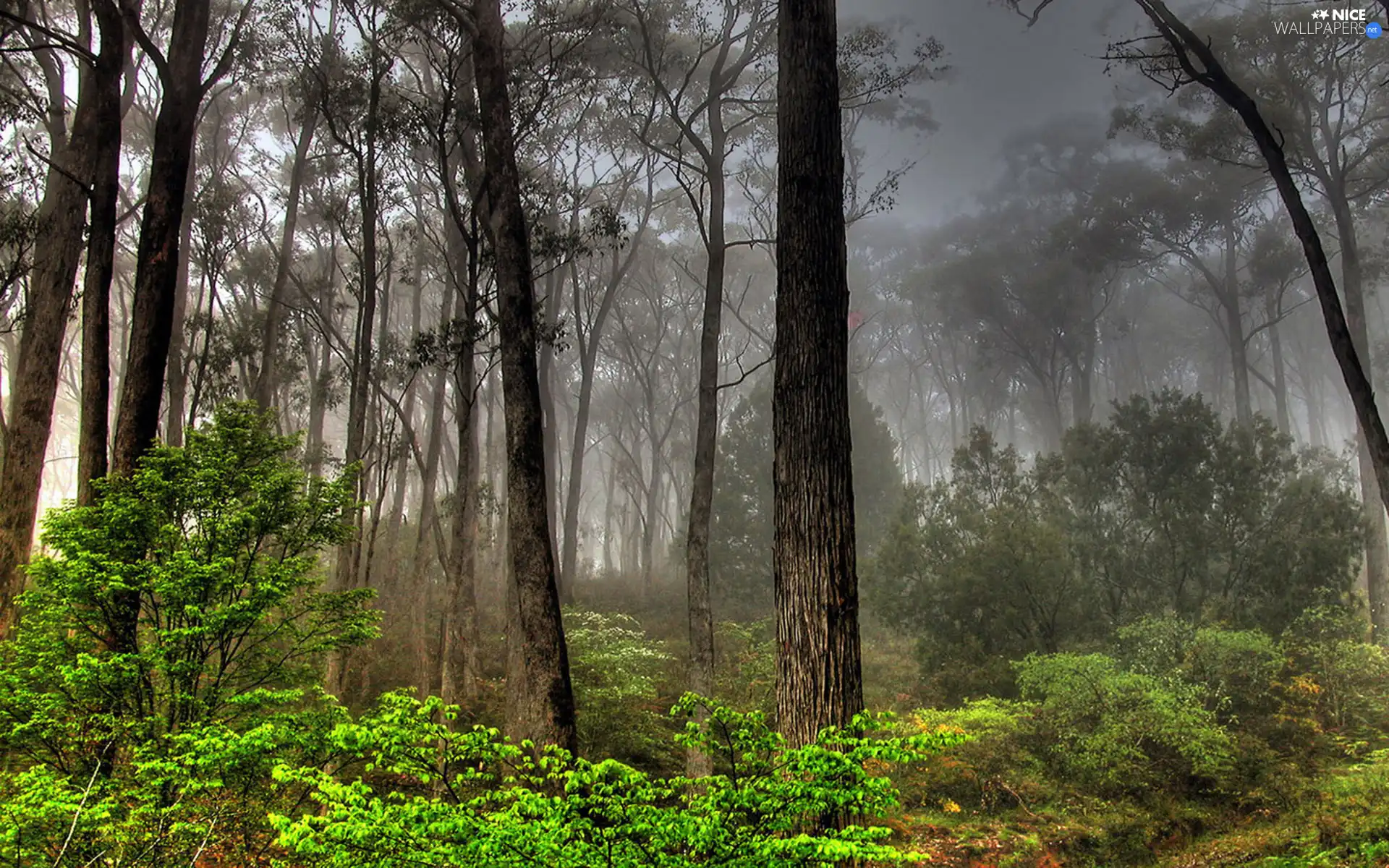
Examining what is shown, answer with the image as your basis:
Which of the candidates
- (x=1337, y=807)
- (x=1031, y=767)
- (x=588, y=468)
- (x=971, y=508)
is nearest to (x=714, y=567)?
(x=971, y=508)

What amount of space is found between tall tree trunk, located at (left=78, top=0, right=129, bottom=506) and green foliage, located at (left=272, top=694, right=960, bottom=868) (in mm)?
6613

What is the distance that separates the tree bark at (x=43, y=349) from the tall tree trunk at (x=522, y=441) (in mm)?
3991

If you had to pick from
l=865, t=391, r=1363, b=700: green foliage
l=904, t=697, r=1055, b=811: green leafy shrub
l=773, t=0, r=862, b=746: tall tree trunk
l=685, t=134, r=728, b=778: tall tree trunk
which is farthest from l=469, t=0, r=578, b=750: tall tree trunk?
l=865, t=391, r=1363, b=700: green foliage

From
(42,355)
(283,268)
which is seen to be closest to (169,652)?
(42,355)

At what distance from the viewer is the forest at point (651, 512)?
455cm

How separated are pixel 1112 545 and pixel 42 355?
739 inches

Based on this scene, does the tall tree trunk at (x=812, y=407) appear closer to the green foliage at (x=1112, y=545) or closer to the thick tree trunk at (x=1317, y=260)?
the thick tree trunk at (x=1317, y=260)

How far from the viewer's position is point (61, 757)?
512 centimetres

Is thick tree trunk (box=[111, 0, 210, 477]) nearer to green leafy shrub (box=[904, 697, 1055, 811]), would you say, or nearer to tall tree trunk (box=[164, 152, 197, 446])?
tall tree trunk (box=[164, 152, 197, 446])

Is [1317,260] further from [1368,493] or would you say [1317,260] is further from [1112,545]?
[1368,493]

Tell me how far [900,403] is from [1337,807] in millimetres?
41905

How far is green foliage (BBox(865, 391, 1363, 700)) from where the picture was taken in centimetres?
1481

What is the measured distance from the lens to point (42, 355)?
9258 mm

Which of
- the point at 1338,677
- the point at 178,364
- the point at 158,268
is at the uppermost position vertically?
the point at 178,364
